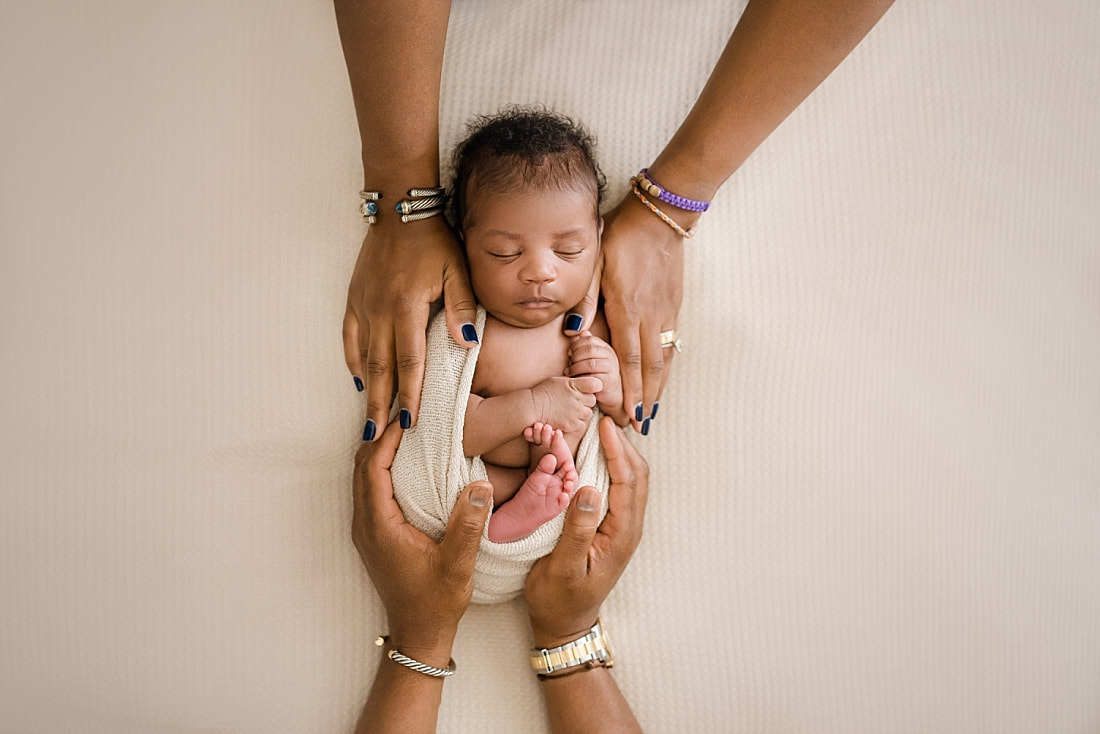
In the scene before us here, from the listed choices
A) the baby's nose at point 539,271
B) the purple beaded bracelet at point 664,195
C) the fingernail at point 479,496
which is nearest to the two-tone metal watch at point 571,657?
the fingernail at point 479,496

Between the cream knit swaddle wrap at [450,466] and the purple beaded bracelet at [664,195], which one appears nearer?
the cream knit swaddle wrap at [450,466]

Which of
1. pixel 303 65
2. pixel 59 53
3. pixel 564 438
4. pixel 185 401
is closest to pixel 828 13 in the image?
pixel 564 438

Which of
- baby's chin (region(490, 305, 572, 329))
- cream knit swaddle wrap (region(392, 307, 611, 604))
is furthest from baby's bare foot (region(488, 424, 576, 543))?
baby's chin (region(490, 305, 572, 329))

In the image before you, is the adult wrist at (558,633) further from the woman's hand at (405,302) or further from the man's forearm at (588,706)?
the woman's hand at (405,302)

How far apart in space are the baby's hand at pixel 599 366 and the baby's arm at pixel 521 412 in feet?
0.08

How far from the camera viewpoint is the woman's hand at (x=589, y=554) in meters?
1.13

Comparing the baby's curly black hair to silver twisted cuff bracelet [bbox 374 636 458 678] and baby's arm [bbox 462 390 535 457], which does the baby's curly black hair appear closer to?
baby's arm [bbox 462 390 535 457]

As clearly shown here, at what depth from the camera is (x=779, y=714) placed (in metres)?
1.20

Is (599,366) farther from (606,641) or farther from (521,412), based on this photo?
(606,641)

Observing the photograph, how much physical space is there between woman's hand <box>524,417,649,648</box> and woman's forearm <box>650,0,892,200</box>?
1.16ft

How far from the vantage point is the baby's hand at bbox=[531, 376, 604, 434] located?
44.2 inches

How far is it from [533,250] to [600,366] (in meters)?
0.18

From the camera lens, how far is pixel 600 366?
45.8 inches

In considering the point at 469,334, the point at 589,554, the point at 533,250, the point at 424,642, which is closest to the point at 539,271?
the point at 533,250
